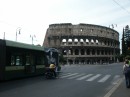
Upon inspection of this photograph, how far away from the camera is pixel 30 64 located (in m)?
27.0

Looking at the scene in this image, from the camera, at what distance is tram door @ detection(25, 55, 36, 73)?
26141mm

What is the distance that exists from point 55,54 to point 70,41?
7947cm

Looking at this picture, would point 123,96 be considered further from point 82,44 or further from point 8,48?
point 82,44

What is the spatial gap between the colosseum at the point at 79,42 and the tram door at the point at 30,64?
80670mm

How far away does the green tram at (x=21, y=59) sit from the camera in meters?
22.2

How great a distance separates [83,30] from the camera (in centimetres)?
11344

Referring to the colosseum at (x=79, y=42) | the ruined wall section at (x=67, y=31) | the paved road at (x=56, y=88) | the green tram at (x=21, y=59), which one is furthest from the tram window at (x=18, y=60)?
the ruined wall section at (x=67, y=31)

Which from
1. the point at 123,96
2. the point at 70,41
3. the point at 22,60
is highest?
the point at 70,41

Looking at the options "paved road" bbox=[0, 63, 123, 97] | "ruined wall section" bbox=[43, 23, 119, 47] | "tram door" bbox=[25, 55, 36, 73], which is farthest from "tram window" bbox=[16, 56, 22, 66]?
"ruined wall section" bbox=[43, 23, 119, 47]

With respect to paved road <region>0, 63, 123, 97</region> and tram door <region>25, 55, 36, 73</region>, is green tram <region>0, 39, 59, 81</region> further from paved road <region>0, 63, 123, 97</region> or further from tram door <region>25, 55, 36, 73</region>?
paved road <region>0, 63, 123, 97</region>

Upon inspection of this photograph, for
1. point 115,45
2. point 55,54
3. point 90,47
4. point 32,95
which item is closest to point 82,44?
point 90,47

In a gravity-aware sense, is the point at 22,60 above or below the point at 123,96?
above

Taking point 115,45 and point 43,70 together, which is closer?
point 43,70

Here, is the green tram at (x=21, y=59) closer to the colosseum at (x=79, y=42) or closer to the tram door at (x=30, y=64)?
the tram door at (x=30, y=64)
